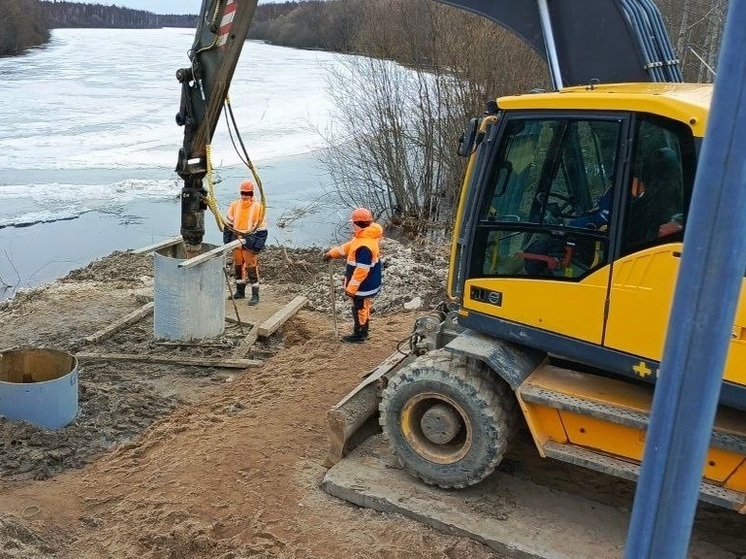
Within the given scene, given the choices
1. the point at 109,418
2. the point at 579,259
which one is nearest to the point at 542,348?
the point at 579,259

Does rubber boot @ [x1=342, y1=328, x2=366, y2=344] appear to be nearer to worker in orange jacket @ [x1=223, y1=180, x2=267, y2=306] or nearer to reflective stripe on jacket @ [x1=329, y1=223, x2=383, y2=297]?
reflective stripe on jacket @ [x1=329, y1=223, x2=383, y2=297]

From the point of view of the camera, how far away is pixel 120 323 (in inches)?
322

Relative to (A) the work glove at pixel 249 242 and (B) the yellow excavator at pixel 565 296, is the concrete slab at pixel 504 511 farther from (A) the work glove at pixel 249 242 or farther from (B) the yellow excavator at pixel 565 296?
(A) the work glove at pixel 249 242

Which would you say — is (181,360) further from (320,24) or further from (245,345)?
(320,24)

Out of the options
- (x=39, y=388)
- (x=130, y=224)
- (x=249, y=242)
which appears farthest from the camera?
(x=130, y=224)

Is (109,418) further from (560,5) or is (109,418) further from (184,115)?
(560,5)

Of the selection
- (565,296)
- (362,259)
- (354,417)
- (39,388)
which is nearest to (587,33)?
(565,296)

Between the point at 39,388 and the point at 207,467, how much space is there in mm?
1464

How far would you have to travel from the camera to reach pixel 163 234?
14.5 meters

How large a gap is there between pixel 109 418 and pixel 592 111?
4393mm

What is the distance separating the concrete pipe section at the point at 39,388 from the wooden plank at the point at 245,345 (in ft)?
5.82

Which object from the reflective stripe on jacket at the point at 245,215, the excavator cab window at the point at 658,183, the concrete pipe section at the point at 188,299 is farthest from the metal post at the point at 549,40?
the reflective stripe on jacket at the point at 245,215

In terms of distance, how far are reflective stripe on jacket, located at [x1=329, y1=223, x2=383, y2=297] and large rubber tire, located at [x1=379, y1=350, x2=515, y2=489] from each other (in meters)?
2.51

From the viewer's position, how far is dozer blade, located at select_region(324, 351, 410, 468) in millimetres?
5203
